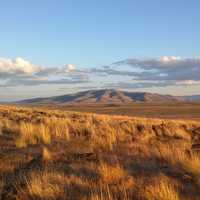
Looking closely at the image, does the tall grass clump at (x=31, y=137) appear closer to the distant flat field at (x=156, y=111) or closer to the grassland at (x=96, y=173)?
the grassland at (x=96, y=173)

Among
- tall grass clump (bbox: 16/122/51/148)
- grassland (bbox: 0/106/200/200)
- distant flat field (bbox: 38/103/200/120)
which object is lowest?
distant flat field (bbox: 38/103/200/120)

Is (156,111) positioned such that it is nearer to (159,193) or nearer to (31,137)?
(31,137)

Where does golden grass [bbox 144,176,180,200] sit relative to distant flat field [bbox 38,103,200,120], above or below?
above

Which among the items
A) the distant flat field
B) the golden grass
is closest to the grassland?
the golden grass

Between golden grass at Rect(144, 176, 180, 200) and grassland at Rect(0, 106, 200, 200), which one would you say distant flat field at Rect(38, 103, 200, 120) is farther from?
golden grass at Rect(144, 176, 180, 200)

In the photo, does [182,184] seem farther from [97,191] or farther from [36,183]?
[36,183]

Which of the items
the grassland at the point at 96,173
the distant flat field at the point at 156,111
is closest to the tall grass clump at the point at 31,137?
the grassland at the point at 96,173

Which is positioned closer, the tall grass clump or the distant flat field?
the tall grass clump

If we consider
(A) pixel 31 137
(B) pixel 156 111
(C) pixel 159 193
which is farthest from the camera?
(B) pixel 156 111

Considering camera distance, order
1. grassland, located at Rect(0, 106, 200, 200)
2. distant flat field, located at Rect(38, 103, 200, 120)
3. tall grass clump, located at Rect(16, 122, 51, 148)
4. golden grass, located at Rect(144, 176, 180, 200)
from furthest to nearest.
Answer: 1. distant flat field, located at Rect(38, 103, 200, 120)
2. tall grass clump, located at Rect(16, 122, 51, 148)
3. grassland, located at Rect(0, 106, 200, 200)
4. golden grass, located at Rect(144, 176, 180, 200)

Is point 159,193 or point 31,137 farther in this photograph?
point 31,137

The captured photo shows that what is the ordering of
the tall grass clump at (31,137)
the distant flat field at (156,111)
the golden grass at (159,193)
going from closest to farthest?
the golden grass at (159,193), the tall grass clump at (31,137), the distant flat field at (156,111)

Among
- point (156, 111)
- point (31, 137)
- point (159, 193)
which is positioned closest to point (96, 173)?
point (159, 193)

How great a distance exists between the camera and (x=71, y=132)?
15.6 m
